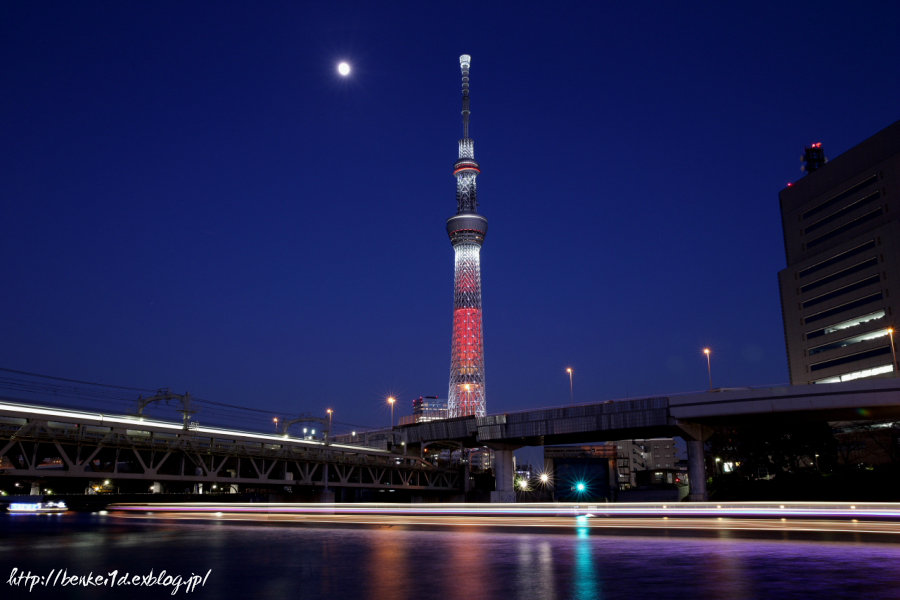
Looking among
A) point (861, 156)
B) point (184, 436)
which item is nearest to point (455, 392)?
point (861, 156)

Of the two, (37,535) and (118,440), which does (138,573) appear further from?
(118,440)

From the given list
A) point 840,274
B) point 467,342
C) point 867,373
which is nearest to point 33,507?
point 467,342

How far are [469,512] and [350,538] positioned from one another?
15.3 metres

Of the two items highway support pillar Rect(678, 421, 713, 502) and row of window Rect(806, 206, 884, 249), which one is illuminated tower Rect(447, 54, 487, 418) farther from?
highway support pillar Rect(678, 421, 713, 502)

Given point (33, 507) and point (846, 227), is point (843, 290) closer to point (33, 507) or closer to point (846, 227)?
point (846, 227)

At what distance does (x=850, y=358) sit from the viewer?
14275 cm

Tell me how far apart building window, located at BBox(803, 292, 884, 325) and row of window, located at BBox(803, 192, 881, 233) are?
65.2ft

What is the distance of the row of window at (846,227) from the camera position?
467 feet

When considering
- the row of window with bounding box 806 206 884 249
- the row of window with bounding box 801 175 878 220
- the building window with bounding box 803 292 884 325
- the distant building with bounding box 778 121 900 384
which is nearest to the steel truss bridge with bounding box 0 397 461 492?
the distant building with bounding box 778 121 900 384

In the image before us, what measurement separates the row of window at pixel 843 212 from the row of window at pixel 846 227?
244 cm

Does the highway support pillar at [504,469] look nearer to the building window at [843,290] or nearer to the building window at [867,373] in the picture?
the building window at [867,373]

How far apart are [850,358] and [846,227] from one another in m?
28.4

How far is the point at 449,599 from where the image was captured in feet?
38.6

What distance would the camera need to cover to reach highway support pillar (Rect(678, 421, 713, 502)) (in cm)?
7606
